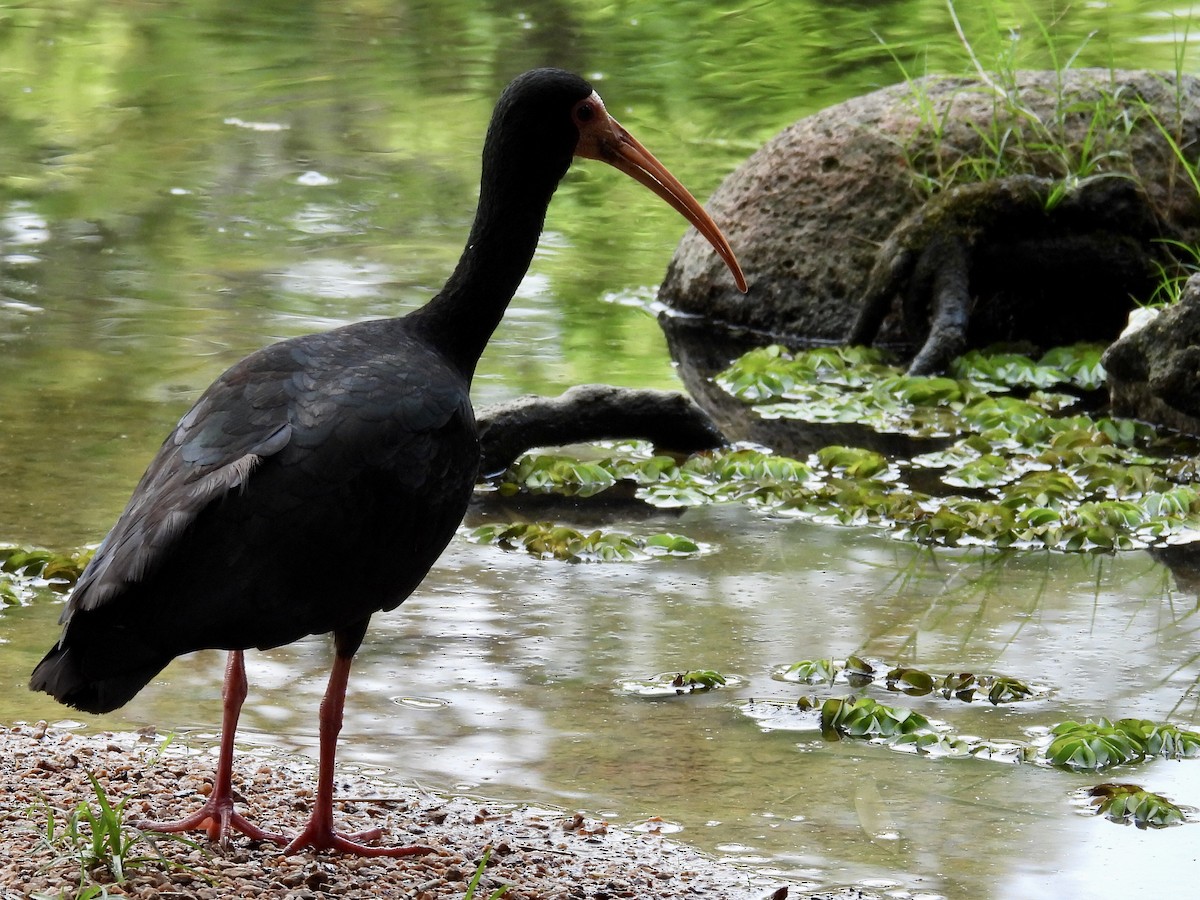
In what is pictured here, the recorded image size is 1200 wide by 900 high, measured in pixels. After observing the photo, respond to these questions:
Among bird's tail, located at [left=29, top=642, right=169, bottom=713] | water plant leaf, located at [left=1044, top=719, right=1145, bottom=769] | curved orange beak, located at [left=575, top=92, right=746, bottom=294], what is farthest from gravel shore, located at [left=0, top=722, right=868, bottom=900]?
curved orange beak, located at [left=575, top=92, right=746, bottom=294]

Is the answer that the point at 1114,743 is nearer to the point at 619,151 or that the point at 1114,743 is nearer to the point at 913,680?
the point at 913,680

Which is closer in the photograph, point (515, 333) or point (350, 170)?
point (515, 333)

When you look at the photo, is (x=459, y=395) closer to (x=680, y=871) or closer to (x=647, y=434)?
(x=680, y=871)

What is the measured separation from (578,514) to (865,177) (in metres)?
3.67

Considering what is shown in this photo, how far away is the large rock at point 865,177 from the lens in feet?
32.7

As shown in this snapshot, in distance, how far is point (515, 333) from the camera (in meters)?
10.2

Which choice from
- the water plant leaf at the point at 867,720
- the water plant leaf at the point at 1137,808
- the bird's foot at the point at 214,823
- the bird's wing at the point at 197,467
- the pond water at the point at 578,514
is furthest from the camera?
the water plant leaf at the point at 867,720

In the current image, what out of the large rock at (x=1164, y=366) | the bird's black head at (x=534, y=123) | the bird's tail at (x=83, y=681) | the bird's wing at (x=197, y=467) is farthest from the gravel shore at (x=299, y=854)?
the large rock at (x=1164, y=366)

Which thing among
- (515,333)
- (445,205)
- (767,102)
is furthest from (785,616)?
(767,102)

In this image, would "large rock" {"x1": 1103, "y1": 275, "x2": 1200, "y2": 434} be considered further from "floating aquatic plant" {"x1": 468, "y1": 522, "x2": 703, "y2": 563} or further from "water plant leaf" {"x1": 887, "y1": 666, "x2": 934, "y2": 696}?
"water plant leaf" {"x1": 887, "y1": 666, "x2": 934, "y2": 696}

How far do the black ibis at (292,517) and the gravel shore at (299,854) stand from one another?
0.13m

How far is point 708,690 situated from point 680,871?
1.32 meters

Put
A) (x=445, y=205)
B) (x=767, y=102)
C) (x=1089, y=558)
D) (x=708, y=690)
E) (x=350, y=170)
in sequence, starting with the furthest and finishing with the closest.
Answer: (x=767, y=102)
(x=350, y=170)
(x=445, y=205)
(x=1089, y=558)
(x=708, y=690)

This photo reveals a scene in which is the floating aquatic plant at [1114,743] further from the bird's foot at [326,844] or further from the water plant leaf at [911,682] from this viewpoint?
the bird's foot at [326,844]
